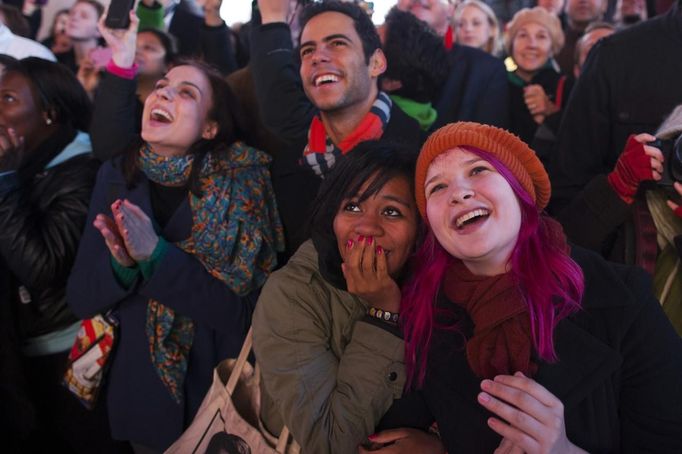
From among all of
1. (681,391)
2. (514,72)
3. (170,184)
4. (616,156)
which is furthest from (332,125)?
(514,72)

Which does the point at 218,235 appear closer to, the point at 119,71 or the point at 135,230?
the point at 135,230

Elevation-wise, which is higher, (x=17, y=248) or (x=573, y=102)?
(x=573, y=102)

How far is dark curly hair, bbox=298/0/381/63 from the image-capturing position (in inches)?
81.1

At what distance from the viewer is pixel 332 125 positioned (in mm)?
2029

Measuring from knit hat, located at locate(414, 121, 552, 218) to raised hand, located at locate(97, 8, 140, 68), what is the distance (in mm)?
1299

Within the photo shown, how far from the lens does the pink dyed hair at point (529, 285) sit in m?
1.21

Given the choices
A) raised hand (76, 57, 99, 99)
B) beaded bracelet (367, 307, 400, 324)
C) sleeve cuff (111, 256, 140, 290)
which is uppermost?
beaded bracelet (367, 307, 400, 324)

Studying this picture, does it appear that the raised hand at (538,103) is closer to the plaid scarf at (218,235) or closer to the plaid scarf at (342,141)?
the plaid scarf at (342,141)

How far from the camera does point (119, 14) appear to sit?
2.25 metres

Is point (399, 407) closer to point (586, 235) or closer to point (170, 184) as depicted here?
point (586, 235)

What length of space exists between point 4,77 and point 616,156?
205cm

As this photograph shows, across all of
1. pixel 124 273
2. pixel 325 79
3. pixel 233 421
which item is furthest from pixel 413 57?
pixel 233 421

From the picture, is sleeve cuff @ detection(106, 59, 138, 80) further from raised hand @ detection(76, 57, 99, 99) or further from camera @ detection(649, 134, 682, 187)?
camera @ detection(649, 134, 682, 187)

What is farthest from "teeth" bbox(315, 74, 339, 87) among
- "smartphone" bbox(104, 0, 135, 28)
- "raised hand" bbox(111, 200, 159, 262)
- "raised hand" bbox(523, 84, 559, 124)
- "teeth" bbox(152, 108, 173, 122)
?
"raised hand" bbox(523, 84, 559, 124)
